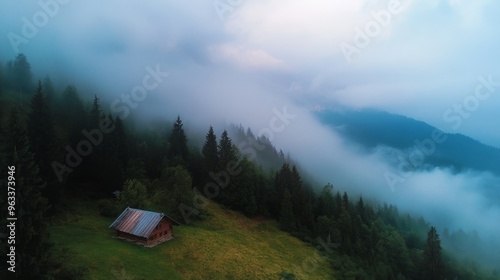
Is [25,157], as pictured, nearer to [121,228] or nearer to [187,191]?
[121,228]

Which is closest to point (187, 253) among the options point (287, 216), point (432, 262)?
point (287, 216)

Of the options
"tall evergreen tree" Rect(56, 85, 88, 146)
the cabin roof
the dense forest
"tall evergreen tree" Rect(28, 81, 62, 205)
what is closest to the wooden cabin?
the cabin roof

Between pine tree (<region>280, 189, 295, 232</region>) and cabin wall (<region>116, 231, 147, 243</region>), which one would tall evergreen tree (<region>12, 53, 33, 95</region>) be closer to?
cabin wall (<region>116, 231, 147, 243</region>)

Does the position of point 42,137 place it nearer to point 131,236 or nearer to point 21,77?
point 131,236

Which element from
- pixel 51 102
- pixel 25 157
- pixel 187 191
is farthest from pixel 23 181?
pixel 51 102

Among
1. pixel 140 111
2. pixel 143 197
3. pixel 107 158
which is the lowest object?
pixel 143 197

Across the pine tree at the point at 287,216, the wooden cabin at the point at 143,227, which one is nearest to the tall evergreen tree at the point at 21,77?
the wooden cabin at the point at 143,227
